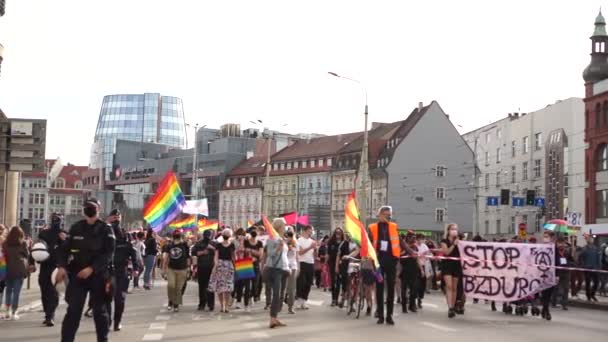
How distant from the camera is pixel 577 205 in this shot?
248 ft

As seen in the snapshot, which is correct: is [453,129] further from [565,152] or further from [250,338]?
[250,338]

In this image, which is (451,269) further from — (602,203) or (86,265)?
(602,203)

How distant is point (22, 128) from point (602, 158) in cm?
4719

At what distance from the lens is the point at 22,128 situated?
27969mm

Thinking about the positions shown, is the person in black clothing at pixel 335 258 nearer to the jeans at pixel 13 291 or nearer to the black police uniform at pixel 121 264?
the jeans at pixel 13 291

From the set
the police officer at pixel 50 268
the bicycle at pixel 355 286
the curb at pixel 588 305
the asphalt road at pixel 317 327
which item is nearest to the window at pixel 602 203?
the curb at pixel 588 305

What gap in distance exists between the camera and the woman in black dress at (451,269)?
19.5 meters

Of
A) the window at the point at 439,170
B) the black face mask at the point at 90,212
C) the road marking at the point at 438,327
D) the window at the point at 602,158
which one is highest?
the window at the point at 439,170

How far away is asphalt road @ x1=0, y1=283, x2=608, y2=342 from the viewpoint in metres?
14.8

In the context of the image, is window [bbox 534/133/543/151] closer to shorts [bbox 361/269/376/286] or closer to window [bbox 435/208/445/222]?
window [bbox 435/208/445/222]

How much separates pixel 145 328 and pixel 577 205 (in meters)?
63.8

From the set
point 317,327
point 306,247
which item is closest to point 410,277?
point 306,247

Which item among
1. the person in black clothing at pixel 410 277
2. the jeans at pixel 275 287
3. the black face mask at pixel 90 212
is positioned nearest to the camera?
the black face mask at pixel 90 212

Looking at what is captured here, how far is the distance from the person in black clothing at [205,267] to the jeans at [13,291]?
4206 mm
